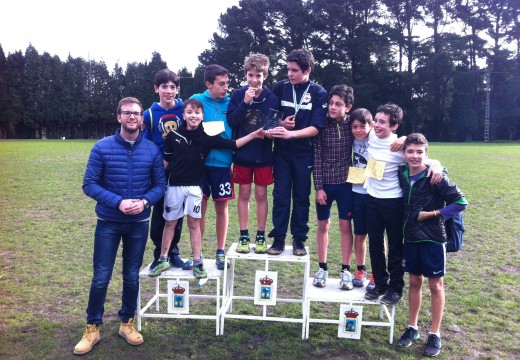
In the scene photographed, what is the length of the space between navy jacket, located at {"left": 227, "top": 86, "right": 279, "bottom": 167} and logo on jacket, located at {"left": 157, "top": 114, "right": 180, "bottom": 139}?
525 mm

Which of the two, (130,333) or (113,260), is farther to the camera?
(130,333)

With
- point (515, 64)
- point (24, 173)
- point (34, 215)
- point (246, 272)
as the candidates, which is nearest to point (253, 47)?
point (515, 64)

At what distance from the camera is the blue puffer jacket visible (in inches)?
141

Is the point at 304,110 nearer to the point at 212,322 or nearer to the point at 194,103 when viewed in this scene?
the point at 194,103

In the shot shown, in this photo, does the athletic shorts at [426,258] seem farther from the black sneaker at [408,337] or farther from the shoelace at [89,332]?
the shoelace at [89,332]

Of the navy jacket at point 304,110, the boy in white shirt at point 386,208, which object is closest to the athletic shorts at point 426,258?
the boy in white shirt at point 386,208

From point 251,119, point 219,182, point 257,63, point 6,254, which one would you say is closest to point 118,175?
Result: point 219,182

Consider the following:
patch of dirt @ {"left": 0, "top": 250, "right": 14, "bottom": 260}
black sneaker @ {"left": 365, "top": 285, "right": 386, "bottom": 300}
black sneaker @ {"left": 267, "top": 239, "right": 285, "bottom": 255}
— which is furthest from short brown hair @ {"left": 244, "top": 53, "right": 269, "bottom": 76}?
patch of dirt @ {"left": 0, "top": 250, "right": 14, "bottom": 260}

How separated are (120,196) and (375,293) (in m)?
2.45

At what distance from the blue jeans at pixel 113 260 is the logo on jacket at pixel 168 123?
963 millimetres

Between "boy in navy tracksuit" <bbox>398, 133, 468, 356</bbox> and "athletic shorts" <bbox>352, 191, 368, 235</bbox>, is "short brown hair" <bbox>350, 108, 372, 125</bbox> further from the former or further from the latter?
"athletic shorts" <bbox>352, 191, 368, 235</bbox>

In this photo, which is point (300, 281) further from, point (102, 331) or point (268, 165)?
point (102, 331)

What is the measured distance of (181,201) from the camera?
13.6ft

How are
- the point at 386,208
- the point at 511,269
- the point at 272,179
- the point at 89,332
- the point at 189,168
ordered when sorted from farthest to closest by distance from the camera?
the point at 511,269 < the point at 272,179 < the point at 189,168 < the point at 386,208 < the point at 89,332
